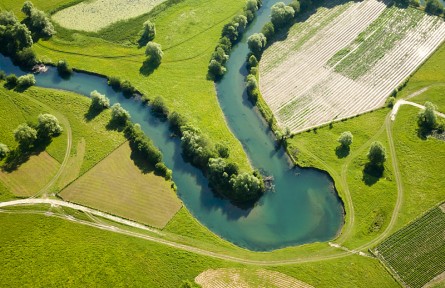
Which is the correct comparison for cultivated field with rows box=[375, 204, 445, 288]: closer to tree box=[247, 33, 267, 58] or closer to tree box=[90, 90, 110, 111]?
tree box=[247, 33, 267, 58]

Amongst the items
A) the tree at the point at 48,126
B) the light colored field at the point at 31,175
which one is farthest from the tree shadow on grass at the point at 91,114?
the light colored field at the point at 31,175

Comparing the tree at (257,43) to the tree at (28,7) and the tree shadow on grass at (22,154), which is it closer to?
the tree shadow on grass at (22,154)

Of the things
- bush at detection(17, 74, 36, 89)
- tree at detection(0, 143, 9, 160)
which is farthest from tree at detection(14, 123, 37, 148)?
bush at detection(17, 74, 36, 89)

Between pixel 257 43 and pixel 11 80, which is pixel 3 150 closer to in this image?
pixel 11 80

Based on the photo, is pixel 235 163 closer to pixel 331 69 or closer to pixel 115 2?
pixel 331 69

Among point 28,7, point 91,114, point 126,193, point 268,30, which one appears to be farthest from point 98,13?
point 126,193

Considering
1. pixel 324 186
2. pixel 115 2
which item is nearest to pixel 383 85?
pixel 324 186
